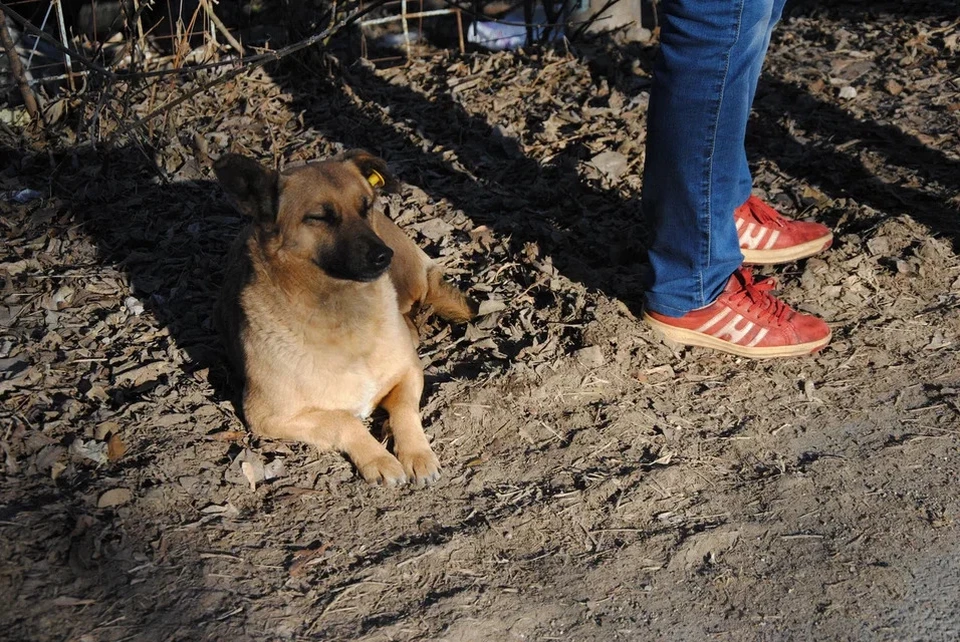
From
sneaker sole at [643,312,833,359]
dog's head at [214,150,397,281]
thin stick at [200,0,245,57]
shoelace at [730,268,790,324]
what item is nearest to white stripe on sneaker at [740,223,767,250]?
shoelace at [730,268,790,324]

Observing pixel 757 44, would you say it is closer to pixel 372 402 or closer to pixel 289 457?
pixel 372 402

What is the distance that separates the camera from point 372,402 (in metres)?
4.29

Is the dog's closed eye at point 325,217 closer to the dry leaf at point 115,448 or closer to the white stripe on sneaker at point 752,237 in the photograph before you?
the dry leaf at point 115,448

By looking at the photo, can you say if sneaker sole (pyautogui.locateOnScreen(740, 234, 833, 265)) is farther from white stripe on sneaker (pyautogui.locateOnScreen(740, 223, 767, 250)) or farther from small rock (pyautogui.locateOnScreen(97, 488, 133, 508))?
small rock (pyautogui.locateOnScreen(97, 488, 133, 508))

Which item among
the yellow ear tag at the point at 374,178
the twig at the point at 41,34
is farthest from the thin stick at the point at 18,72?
the yellow ear tag at the point at 374,178

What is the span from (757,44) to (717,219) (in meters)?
0.74

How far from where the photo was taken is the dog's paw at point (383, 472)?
150 inches

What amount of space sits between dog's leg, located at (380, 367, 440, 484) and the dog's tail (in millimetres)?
768

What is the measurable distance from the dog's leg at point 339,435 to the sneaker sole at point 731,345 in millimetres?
1490

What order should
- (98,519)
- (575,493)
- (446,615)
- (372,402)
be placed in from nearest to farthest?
(446,615) < (98,519) < (575,493) < (372,402)

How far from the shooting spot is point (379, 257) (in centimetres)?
392

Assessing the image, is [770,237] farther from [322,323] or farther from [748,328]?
[322,323]

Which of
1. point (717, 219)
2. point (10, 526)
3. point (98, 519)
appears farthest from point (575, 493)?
point (10, 526)

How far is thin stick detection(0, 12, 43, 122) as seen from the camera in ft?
19.6
